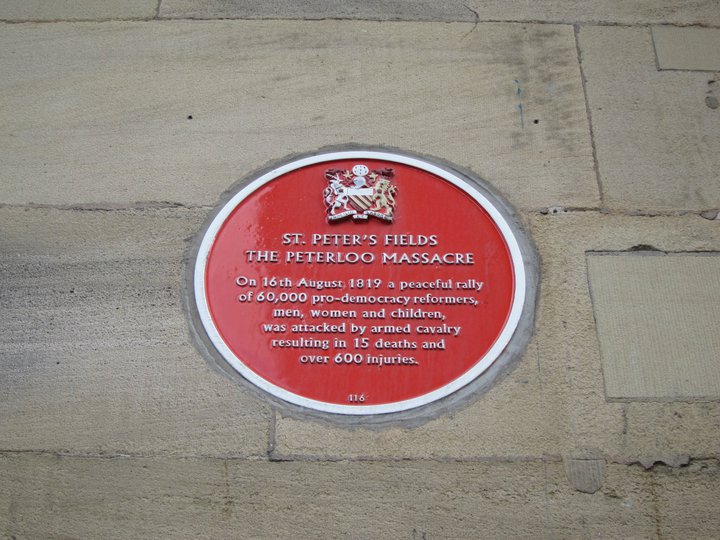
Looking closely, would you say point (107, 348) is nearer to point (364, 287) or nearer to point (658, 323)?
point (364, 287)

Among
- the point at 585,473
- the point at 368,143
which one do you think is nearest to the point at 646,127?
the point at 368,143

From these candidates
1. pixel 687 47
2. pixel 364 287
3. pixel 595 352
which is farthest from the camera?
pixel 687 47

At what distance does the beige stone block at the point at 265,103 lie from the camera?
3451 mm

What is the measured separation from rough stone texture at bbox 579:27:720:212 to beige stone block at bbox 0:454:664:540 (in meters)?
1.34

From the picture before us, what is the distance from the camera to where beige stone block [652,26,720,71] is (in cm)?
376

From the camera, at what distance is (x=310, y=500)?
271 cm

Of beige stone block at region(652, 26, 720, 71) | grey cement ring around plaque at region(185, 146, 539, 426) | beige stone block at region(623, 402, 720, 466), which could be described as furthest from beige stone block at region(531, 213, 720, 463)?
beige stone block at region(652, 26, 720, 71)

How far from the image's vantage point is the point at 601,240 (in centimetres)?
324

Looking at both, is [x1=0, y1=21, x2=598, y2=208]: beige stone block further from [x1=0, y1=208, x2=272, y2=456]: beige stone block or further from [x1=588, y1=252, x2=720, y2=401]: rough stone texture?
[x1=588, y1=252, x2=720, y2=401]: rough stone texture

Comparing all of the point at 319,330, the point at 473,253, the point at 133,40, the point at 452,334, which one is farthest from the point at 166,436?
the point at 133,40

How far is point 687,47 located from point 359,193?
2014 mm

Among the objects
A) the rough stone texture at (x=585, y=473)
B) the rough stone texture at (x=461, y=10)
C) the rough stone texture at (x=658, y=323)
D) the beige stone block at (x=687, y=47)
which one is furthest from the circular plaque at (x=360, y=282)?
the beige stone block at (x=687, y=47)

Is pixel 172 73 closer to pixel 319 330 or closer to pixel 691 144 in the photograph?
pixel 319 330

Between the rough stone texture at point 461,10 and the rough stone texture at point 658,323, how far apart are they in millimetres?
1518
